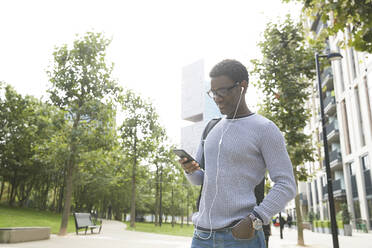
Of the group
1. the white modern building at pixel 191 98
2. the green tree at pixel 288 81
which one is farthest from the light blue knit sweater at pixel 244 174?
the white modern building at pixel 191 98

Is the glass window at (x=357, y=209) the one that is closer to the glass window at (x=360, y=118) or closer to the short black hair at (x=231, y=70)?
the glass window at (x=360, y=118)

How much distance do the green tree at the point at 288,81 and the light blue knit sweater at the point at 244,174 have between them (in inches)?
450

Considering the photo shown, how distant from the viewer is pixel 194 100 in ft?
440

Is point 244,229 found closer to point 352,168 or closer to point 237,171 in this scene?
point 237,171

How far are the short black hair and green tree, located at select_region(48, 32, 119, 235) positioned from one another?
13.1 metres

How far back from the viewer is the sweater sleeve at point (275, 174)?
191cm

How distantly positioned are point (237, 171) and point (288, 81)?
12.0 m

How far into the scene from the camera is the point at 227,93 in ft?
7.34

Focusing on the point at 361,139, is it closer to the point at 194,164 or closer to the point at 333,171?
the point at 333,171

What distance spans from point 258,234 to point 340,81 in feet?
111

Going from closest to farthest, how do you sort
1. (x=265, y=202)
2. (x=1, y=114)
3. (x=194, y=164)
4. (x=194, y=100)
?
(x=265, y=202)
(x=194, y=164)
(x=1, y=114)
(x=194, y=100)

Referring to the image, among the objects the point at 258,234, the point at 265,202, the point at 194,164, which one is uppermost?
the point at 194,164

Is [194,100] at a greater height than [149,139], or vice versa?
[194,100]

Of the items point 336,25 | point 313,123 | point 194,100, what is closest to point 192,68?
point 194,100
